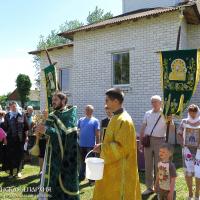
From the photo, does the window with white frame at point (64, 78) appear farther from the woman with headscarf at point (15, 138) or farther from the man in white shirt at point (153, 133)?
the man in white shirt at point (153, 133)

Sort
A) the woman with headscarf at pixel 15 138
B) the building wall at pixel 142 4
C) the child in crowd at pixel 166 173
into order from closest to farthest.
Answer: the child in crowd at pixel 166 173
the woman with headscarf at pixel 15 138
the building wall at pixel 142 4

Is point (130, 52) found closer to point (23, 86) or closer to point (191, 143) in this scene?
point (191, 143)

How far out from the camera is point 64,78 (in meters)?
16.4

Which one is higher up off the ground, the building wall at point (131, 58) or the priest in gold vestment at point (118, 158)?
the building wall at point (131, 58)

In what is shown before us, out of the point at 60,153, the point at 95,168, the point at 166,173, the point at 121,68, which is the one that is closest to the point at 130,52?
the point at 121,68

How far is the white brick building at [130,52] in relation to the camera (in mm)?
12164

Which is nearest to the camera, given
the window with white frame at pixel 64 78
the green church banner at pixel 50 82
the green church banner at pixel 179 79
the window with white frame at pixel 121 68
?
the green church banner at pixel 179 79

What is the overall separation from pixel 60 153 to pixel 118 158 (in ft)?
3.36

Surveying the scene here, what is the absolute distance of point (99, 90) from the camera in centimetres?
1377

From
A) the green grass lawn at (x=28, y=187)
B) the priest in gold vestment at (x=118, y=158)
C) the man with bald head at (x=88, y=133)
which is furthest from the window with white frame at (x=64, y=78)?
the priest in gold vestment at (x=118, y=158)

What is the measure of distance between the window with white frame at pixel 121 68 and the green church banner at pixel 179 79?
6.53 m

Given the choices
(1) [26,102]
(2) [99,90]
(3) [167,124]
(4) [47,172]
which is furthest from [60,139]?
(1) [26,102]

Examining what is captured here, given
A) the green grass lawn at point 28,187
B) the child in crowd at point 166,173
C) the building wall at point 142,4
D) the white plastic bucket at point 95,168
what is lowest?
the green grass lawn at point 28,187

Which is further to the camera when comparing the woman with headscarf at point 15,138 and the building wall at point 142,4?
the building wall at point 142,4
